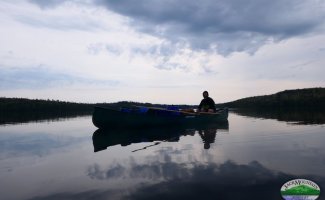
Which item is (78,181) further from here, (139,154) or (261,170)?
(261,170)

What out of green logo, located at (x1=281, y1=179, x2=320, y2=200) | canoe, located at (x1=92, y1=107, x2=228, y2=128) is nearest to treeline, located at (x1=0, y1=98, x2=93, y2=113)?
canoe, located at (x1=92, y1=107, x2=228, y2=128)

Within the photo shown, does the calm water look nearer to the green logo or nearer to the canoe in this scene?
the green logo

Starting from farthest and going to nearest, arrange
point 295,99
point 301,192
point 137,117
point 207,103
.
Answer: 1. point 295,99
2. point 207,103
3. point 137,117
4. point 301,192

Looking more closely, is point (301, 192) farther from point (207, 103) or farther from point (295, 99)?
point (295, 99)

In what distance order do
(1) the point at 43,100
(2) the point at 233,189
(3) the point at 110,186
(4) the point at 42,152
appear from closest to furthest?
(2) the point at 233,189
(3) the point at 110,186
(4) the point at 42,152
(1) the point at 43,100

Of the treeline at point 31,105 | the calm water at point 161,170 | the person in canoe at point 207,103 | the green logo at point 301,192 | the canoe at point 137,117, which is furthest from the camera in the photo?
the treeline at point 31,105

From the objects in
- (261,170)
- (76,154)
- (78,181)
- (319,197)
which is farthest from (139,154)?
(319,197)

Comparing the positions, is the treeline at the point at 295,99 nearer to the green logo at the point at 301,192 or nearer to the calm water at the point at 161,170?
the calm water at the point at 161,170

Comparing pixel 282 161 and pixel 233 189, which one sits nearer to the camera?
pixel 233 189

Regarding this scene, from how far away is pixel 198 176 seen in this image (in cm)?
707

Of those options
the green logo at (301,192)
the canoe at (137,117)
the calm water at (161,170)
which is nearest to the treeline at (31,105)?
the canoe at (137,117)

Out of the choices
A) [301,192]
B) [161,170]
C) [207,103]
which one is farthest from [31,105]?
[301,192]

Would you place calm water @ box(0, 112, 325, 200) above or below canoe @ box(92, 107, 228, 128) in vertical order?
below

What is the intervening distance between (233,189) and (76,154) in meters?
6.85
